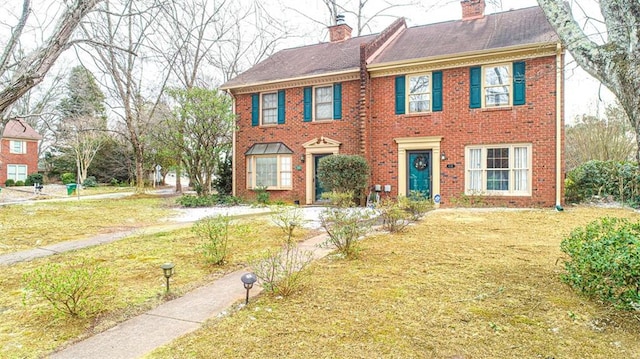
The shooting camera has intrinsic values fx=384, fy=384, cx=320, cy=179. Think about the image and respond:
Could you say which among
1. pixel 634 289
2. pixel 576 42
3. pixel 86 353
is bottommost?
pixel 86 353

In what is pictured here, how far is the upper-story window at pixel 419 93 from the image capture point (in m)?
13.2

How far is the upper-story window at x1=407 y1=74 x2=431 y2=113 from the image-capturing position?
43.2 ft

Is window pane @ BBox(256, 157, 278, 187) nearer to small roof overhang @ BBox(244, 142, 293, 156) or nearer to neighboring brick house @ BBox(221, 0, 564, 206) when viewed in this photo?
neighboring brick house @ BBox(221, 0, 564, 206)

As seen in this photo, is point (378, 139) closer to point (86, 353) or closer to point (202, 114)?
point (202, 114)

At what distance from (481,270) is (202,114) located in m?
11.8

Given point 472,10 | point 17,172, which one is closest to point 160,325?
point 472,10

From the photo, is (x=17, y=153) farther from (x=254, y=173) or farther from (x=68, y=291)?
(x=68, y=291)

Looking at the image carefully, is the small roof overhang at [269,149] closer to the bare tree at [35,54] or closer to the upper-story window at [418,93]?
the upper-story window at [418,93]

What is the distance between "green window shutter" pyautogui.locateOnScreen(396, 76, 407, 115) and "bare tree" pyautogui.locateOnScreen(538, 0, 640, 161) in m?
9.85

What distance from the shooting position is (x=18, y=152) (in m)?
31.2

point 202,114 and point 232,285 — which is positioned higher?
point 202,114

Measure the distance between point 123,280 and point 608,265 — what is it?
4.72m

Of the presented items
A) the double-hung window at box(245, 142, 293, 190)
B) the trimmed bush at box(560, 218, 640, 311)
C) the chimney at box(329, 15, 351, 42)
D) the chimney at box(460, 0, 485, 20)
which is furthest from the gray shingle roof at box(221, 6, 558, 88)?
the trimmed bush at box(560, 218, 640, 311)

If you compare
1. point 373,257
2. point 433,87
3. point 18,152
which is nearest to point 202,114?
point 433,87
